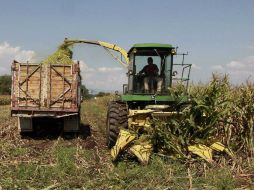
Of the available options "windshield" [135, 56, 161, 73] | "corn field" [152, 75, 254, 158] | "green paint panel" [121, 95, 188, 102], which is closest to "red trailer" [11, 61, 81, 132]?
"windshield" [135, 56, 161, 73]

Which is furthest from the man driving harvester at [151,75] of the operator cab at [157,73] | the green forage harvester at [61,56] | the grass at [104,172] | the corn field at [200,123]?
the green forage harvester at [61,56]

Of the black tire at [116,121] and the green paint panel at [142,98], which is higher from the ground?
the green paint panel at [142,98]

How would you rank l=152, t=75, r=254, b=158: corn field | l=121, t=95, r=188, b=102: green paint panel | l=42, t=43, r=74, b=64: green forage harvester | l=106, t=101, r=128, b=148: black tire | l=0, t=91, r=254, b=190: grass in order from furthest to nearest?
l=42, t=43, r=74, b=64: green forage harvester, l=121, t=95, r=188, b=102: green paint panel, l=106, t=101, r=128, b=148: black tire, l=152, t=75, r=254, b=158: corn field, l=0, t=91, r=254, b=190: grass

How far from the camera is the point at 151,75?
34.4ft

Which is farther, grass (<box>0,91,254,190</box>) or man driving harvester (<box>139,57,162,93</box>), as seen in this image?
man driving harvester (<box>139,57,162,93</box>)

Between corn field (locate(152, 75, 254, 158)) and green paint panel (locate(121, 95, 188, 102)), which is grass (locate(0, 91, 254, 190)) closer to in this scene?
corn field (locate(152, 75, 254, 158))

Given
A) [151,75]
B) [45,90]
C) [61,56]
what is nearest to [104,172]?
[151,75]

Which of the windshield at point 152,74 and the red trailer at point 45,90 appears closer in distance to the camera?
the windshield at point 152,74

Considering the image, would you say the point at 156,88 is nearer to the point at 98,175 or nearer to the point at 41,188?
the point at 98,175

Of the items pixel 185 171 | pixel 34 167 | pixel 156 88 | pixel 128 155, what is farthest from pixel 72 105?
pixel 185 171

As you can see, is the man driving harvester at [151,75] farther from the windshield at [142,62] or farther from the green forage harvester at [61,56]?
the green forage harvester at [61,56]

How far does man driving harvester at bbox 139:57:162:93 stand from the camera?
34.2 ft

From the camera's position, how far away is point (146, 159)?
795 cm

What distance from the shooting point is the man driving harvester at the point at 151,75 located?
1044 centimetres
